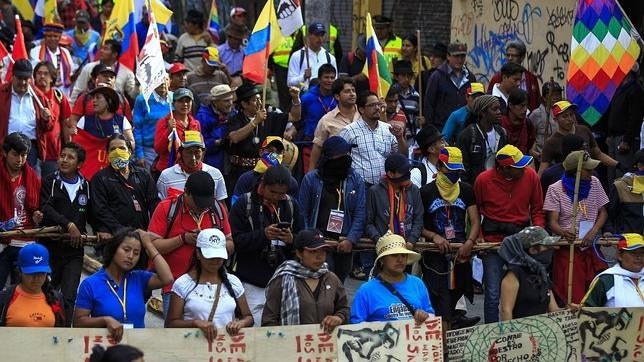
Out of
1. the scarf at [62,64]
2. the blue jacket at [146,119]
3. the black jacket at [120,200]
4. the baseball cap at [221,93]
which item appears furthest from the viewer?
the scarf at [62,64]

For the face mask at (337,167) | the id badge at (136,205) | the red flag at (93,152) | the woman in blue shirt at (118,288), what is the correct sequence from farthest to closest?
the red flag at (93,152), the face mask at (337,167), the id badge at (136,205), the woman in blue shirt at (118,288)

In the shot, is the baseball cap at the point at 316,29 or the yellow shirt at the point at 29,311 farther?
the baseball cap at the point at 316,29

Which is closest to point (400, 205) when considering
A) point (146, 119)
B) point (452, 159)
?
point (452, 159)

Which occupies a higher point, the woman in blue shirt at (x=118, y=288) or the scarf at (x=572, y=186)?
the scarf at (x=572, y=186)

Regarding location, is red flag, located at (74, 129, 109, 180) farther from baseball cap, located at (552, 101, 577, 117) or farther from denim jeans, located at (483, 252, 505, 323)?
baseball cap, located at (552, 101, 577, 117)

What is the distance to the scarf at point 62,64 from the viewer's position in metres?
18.7

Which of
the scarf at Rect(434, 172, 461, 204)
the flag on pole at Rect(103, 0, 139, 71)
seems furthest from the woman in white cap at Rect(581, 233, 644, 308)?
the flag on pole at Rect(103, 0, 139, 71)

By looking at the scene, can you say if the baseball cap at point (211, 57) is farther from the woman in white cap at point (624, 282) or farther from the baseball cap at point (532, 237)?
the woman in white cap at point (624, 282)

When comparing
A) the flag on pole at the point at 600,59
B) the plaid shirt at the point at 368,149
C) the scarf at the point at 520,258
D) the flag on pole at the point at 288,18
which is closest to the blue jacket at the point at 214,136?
the plaid shirt at the point at 368,149

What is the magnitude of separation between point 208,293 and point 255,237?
119 cm

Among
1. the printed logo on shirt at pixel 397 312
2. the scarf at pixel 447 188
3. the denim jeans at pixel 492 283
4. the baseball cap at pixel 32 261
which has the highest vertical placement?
the scarf at pixel 447 188

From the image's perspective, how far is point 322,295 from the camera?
10.5 m

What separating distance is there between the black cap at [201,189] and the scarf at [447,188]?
2164mm

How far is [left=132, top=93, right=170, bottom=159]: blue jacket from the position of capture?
595 inches
